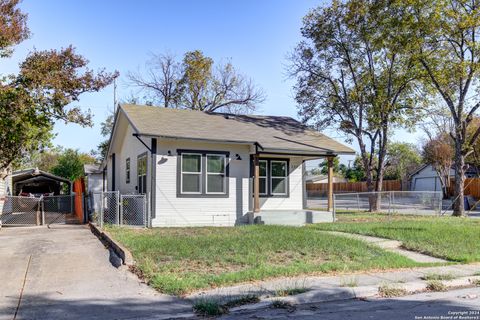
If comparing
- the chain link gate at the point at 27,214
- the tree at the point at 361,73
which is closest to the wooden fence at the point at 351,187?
the tree at the point at 361,73

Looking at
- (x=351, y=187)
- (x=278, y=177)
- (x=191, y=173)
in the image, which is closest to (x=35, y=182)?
(x=191, y=173)

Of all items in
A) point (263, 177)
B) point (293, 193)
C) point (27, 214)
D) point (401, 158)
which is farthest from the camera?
point (401, 158)

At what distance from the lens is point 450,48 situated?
76.2 feet

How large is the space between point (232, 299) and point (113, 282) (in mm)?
2495

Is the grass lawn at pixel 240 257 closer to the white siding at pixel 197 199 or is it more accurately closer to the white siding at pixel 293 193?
the white siding at pixel 197 199

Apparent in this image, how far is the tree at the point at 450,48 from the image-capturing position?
2155 cm

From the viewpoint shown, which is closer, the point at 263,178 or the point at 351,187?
the point at 263,178

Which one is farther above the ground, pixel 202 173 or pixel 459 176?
pixel 202 173

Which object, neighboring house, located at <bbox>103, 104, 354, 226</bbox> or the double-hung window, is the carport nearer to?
neighboring house, located at <bbox>103, 104, 354, 226</bbox>

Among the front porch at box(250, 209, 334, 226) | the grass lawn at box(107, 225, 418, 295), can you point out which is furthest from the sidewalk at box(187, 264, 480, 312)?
the front porch at box(250, 209, 334, 226)

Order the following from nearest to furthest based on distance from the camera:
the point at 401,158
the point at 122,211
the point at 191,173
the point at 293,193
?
the point at 122,211
the point at 191,173
the point at 293,193
the point at 401,158

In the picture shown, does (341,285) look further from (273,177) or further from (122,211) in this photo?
(273,177)

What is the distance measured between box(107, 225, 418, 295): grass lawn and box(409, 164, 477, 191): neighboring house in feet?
167

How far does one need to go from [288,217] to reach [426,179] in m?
49.0
